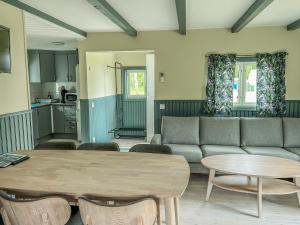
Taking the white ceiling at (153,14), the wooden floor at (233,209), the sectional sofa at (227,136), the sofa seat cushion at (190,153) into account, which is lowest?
the wooden floor at (233,209)

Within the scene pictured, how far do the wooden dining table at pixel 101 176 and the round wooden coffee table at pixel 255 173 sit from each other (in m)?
1.01

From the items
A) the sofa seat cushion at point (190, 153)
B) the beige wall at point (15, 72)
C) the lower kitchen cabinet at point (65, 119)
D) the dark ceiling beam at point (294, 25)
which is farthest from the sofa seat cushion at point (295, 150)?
the lower kitchen cabinet at point (65, 119)

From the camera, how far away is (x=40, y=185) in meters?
1.61

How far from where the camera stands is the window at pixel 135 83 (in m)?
6.55

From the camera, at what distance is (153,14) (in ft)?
11.6

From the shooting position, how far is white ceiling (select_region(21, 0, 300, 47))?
119 inches

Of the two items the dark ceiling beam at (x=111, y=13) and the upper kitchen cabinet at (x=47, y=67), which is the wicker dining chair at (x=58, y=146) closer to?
the dark ceiling beam at (x=111, y=13)

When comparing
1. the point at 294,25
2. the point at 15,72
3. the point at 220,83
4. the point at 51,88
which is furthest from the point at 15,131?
the point at 294,25

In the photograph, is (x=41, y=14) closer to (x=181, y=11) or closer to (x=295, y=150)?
(x=181, y=11)

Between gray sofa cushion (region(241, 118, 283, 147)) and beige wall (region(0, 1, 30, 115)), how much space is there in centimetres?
336

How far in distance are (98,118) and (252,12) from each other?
3.73m

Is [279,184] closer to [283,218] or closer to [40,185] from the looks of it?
[283,218]

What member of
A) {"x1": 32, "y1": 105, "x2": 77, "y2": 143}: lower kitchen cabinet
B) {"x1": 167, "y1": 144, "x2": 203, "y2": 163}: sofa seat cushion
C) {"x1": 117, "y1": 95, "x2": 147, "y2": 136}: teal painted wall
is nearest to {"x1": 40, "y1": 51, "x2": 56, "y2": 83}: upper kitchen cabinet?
{"x1": 32, "y1": 105, "x2": 77, "y2": 143}: lower kitchen cabinet

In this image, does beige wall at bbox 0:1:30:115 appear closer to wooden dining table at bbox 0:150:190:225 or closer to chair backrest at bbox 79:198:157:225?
wooden dining table at bbox 0:150:190:225
